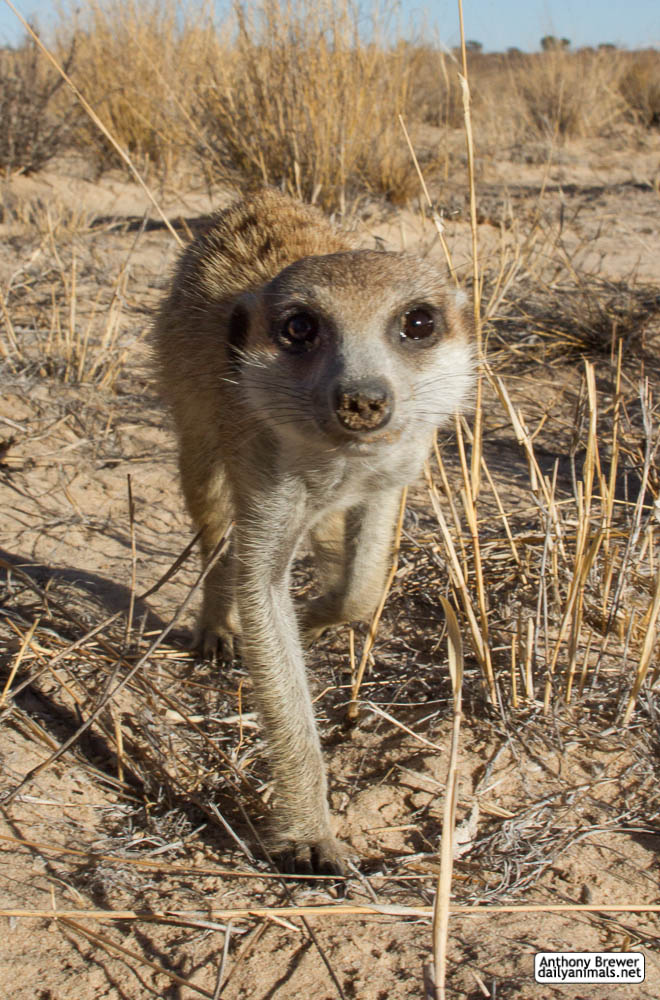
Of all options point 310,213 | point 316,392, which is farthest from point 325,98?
point 316,392

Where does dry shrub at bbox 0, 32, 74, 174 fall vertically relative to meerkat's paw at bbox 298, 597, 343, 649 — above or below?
above

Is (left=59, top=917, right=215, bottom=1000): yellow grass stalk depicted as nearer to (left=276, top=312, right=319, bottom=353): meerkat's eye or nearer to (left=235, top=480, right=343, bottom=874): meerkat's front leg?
(left=235, top=480, right=343, bottom=874): meerkat's front leg

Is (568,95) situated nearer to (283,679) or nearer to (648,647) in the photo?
(648,647)

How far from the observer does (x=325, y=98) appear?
20.7 ft

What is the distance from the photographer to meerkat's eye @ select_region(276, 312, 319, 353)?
241cm

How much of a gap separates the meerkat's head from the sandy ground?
2.92 ft

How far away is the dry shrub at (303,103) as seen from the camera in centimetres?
627

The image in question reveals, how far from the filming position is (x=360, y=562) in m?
2.96

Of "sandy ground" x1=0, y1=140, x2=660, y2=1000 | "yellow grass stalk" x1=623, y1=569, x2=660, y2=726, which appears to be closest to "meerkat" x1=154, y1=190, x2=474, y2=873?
"sandy ground" x1=0, y1=140, x2=660, y2=1000

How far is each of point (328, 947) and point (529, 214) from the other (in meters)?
6.47

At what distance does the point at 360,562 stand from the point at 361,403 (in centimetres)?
94

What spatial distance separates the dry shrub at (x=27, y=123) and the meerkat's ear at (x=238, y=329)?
659 centimetres

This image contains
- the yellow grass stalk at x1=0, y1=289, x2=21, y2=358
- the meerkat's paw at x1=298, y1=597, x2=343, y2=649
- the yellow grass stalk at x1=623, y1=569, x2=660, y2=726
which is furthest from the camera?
the yellow grass stalk at x1=0, y1=289, x2=21, y2=358

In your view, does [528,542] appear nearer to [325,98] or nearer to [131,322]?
[131,322]
